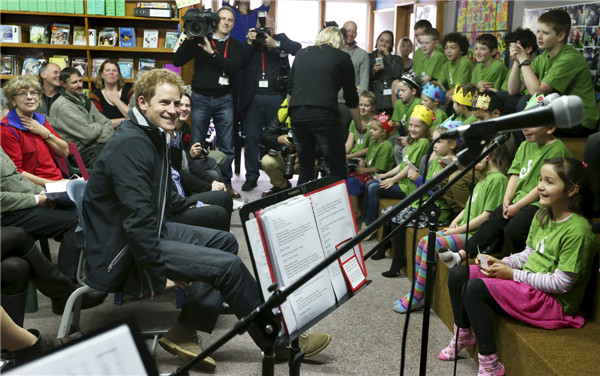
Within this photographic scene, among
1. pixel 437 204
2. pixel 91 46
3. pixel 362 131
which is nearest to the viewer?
pixel 437 204

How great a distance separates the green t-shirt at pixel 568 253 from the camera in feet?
7.39

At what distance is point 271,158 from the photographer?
17.6 ft

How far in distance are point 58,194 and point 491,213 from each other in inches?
83.0

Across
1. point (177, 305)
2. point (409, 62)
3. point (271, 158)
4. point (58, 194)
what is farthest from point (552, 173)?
point (409, 62)

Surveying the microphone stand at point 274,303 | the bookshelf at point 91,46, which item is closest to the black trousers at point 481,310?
the microphone stand at point 274,303

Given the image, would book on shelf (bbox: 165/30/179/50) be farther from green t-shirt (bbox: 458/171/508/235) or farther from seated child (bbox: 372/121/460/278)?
green t-shirt (bbox: 458/171/508/235)

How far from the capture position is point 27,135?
353cm

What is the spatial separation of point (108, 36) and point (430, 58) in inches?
121

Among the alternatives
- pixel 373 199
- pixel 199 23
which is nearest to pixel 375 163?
pixel 373 199

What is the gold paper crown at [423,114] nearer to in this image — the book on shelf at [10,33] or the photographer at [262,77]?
the photographer at [262,77]

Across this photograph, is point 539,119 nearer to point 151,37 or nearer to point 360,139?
point 360,139

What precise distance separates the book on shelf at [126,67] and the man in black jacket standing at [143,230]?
386 centimetres

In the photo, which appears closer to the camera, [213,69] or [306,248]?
[306,248]

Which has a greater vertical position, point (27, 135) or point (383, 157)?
point (27, 135)
